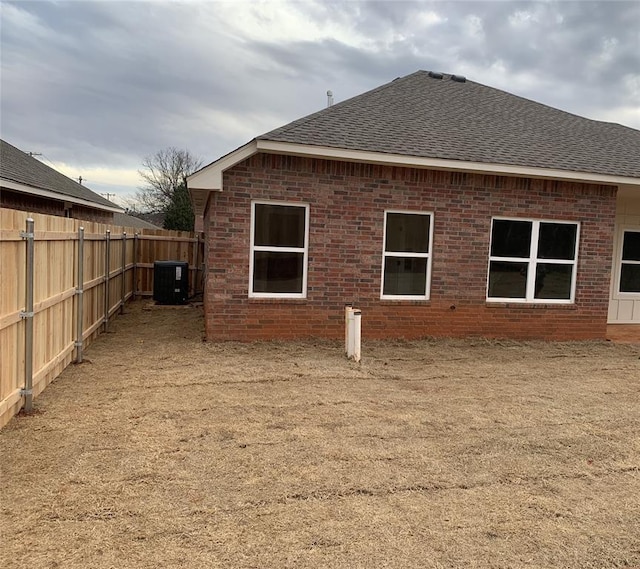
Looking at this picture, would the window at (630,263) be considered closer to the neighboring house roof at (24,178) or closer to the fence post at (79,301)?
the fence post at (79,301)

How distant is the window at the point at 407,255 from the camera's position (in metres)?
9.17

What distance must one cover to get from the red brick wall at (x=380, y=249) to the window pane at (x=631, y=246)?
2243 millimetres

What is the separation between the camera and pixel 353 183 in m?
8.84

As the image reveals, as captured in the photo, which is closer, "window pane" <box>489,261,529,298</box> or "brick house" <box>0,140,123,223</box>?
"window pane" <box>489,261,529,298</box>

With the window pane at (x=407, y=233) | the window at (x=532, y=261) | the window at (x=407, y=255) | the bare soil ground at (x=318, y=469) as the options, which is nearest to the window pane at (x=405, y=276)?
the window at (x=407, y=255)

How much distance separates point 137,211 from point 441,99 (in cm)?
4978

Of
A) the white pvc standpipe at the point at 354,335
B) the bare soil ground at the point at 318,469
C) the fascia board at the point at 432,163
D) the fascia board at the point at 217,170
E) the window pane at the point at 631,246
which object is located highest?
the fascia board at the point at 432,163

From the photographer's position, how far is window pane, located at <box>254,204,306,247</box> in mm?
8625

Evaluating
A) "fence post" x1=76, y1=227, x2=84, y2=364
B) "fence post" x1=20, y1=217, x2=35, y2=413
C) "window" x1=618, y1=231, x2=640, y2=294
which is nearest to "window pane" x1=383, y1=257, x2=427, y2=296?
"fence post" x1=76, y1=227, x2=84, y2=364

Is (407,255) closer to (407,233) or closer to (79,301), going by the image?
(407,233)

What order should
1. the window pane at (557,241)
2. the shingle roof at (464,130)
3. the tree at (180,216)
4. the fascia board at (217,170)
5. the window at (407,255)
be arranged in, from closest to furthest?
the fascia board at (217,170)
the shingle roof at (464,130)
the window at (407,255)
the window pane at (557,241)
the tree at (180,216)

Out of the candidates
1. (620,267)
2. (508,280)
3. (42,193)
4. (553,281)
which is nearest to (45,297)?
(508,280)

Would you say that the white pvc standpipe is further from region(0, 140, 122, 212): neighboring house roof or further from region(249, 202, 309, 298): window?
region(0, 140, 122, 212): neighboring house roof

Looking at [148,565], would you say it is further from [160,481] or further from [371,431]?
[371,431]
